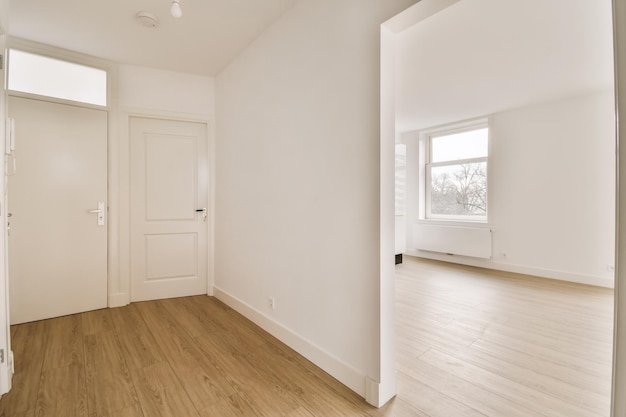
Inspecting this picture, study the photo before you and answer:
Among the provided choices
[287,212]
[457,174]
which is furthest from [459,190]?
[287,212]

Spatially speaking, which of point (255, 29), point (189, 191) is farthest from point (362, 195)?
point (189, 191)

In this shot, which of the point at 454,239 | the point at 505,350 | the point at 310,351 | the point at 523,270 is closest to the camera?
the point at 310,351

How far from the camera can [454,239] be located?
5648mm

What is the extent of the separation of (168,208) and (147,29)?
6.31 feet

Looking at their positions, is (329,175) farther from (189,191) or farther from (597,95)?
(597,95)

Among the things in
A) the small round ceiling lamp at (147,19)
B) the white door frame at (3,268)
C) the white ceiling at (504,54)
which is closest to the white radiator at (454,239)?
the white ceiling at (504,54)

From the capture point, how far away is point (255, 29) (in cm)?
277

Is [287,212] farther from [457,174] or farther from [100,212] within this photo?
[457,174]

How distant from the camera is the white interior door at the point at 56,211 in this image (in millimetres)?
2891

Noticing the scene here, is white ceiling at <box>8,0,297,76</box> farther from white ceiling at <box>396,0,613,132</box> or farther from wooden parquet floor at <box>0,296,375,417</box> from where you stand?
wooden parquet floor at <box>0,296,375,417</box>

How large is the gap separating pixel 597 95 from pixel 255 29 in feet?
15.6

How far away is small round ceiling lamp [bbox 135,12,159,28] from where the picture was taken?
2523 mm

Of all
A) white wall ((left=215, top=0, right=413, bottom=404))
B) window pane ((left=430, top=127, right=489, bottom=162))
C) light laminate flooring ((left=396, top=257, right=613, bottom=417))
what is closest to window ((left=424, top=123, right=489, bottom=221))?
window pane ((left=430, top=127, right=489, bottom=162))

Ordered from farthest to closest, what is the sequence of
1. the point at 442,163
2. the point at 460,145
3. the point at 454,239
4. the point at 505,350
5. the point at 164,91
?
the point at 442,163
the point at 460,145
the point at 454,239
the point at 164,91
the point at 505,350
